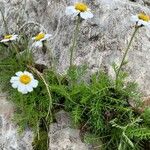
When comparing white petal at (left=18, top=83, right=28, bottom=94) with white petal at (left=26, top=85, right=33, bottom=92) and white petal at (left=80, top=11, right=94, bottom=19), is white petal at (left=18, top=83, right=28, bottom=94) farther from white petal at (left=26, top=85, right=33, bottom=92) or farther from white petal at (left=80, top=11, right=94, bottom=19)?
white petal at (left=80, top=11, right=94, bottom=19)

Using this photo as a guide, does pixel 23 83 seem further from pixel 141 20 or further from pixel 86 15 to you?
pixel 141 20

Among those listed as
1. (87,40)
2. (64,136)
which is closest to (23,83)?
(64,136)

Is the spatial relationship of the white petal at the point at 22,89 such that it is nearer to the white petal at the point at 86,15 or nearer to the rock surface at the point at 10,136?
the rock surface at the point at 10,136

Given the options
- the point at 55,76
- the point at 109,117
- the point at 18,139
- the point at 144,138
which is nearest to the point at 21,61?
the point at 55,76

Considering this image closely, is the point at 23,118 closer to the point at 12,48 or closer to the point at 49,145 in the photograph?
the point at 49,145

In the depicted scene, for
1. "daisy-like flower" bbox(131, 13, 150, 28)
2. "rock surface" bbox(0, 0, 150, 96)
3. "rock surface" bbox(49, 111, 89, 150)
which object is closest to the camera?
"daisy-like flower" bbox(131, 13, 150, 28)

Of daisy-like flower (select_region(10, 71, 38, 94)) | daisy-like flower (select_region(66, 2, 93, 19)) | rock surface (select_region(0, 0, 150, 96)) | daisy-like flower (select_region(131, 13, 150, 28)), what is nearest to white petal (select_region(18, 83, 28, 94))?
daisy-like flower (select_region(10, 71, 38, 94))

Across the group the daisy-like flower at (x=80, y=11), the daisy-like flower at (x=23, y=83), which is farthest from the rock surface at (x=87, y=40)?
the daisy-like flower at (x=80, y=11)
